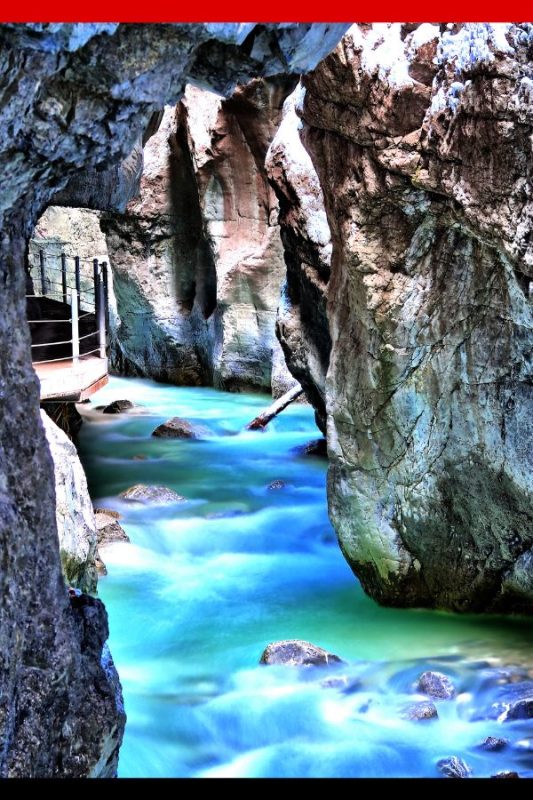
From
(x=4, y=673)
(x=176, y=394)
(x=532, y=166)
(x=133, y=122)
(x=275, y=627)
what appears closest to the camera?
(x=4, y=673)

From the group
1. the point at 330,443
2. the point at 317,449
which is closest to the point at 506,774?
the point at 330,443

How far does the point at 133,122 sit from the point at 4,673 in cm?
182

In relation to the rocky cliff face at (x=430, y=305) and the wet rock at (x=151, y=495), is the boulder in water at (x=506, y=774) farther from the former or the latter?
the wet rock at (x=151, y=495)

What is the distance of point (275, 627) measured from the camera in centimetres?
624

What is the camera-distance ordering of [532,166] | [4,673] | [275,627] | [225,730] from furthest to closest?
[275,627] < [225,730] < [532,166] < [4,673]

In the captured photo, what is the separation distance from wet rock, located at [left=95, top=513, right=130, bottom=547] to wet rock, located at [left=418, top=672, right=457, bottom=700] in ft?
11.1

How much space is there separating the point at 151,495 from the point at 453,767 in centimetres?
524

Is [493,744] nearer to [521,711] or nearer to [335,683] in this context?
[521,711]

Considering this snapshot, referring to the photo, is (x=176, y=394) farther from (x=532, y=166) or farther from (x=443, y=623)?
(x=532, y=166)

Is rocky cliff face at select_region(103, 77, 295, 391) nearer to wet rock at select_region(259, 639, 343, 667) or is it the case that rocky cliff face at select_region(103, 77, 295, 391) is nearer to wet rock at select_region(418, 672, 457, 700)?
wet rock at select_region(259, 639, 343, 667)

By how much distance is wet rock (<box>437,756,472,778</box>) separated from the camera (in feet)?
14.0

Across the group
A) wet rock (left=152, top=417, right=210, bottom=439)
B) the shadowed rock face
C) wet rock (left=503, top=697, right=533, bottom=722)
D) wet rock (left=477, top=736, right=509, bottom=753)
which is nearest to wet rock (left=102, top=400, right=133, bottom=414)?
wet rock (left=152, top=417, right=210, bottom=439)
